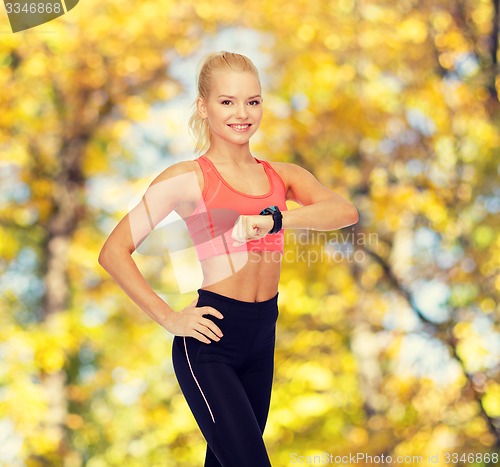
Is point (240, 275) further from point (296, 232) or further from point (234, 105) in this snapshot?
point (296, 232)

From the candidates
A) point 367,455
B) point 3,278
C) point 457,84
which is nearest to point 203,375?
point 367,455

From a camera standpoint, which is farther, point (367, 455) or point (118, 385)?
point (118, 385)

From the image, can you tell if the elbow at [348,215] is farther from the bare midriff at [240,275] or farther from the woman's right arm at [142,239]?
the woman's right arm at [142,239]

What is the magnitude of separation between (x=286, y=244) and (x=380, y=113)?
1068 mm

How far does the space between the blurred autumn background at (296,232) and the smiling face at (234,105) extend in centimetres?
269

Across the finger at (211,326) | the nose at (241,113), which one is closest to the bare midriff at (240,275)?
the finger at (211,326)

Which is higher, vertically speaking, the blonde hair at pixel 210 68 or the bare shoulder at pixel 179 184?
the blonde hair at pixel 210 68

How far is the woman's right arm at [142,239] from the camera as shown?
6.31 ft

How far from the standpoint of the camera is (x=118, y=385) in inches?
213

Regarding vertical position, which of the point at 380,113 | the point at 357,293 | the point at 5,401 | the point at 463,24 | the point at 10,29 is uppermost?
the point at 10,29

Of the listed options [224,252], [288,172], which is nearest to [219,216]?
[224,252]

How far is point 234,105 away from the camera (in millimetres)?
2047

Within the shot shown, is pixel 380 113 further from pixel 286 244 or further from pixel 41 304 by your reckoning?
pixel 41 304

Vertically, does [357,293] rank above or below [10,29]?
below
